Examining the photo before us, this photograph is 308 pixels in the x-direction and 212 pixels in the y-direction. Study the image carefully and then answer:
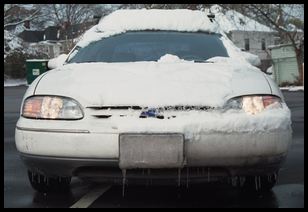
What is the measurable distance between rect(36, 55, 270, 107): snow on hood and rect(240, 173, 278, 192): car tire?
2.55 feet

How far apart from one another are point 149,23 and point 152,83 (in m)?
1.79

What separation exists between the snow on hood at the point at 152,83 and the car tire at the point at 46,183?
0.76 metres

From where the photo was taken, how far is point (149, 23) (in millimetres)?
5285

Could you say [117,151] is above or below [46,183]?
above

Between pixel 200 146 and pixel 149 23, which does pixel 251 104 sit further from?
pixel 149 23

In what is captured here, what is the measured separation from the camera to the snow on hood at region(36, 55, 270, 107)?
351cm

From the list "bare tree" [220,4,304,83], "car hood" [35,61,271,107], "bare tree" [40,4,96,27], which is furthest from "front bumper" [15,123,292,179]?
"bare tree" [40,4,96,27]

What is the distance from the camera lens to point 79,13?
52375 millimetres

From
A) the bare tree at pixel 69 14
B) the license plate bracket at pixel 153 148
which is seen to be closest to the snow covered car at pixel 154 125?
the license plate bracket at pixel 153 148

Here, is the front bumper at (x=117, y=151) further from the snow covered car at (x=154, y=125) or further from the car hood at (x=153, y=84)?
the car hood at (x=153, y=84)

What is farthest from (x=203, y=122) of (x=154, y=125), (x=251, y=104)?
Answer: (x=251, y=104)

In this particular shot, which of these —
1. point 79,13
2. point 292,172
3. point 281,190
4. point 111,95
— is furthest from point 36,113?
point 79,13

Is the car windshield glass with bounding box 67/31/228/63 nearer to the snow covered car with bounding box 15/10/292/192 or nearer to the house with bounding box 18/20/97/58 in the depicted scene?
the snow covered car with bounding box 15/10/292/192

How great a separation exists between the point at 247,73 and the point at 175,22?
5.10 ft
